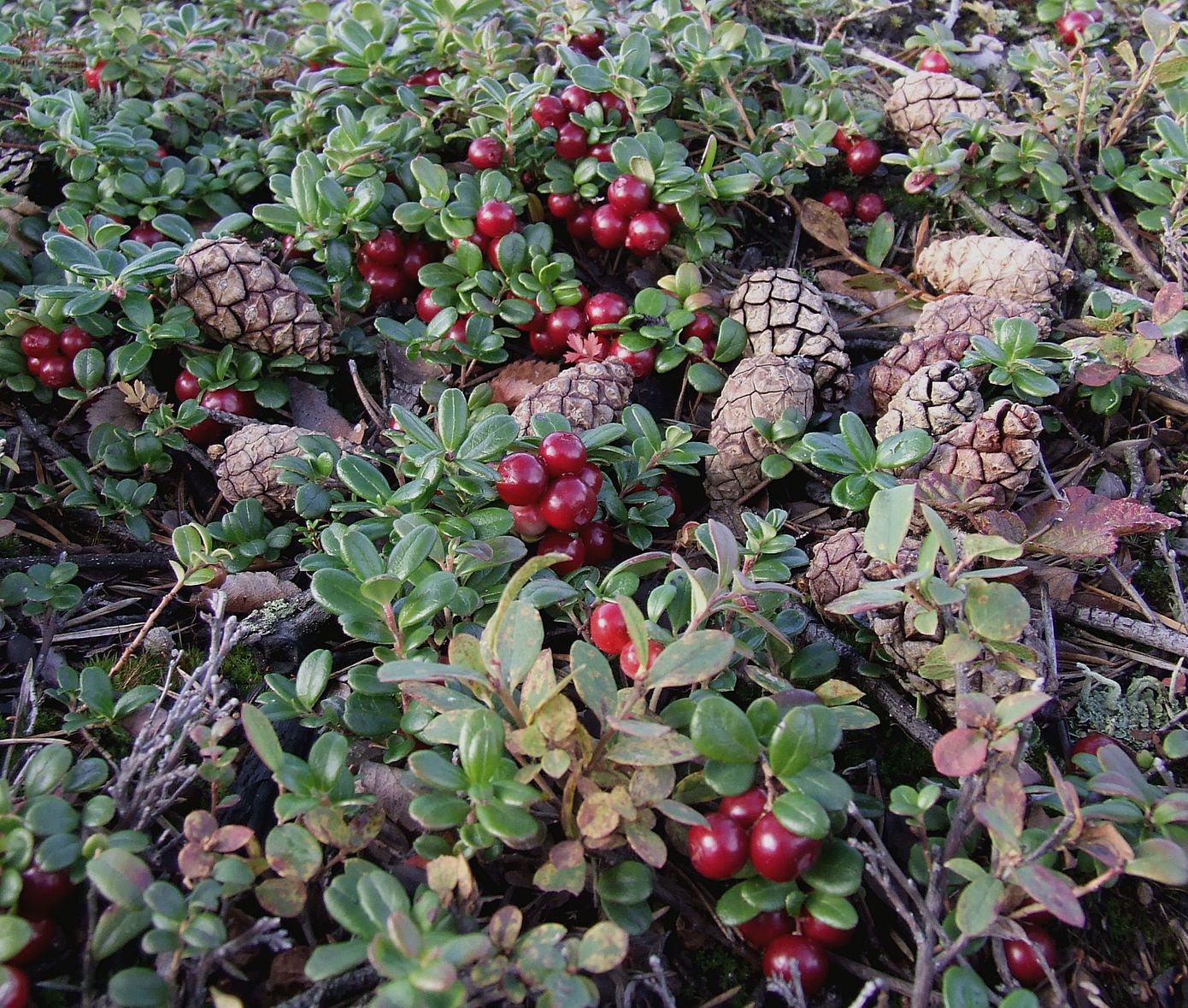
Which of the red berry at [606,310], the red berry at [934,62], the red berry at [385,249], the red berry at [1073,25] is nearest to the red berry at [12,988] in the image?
the red berry at [606,310]

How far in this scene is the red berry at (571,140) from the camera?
12.1 ft

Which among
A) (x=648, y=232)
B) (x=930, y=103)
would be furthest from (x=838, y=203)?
(x=648, y=232)

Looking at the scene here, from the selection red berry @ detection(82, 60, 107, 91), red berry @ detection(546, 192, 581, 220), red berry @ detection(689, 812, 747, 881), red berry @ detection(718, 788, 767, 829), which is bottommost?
red berry @ detection(689, 812, 747, 881)

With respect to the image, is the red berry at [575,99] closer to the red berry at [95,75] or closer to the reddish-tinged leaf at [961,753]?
the red berry at [95,75]

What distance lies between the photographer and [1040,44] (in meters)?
3.96

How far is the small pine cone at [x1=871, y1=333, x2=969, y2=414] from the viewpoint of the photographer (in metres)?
3.08

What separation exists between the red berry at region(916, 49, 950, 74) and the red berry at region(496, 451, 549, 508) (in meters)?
3.10

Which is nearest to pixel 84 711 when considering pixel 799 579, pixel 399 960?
pixel 399 960

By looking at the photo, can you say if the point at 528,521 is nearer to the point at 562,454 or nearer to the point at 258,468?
the point at 562,454

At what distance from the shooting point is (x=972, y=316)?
3.20 metres

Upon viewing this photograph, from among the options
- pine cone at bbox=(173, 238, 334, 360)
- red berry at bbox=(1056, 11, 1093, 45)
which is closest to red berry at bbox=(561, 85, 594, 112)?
pine cone at bbox=(173, 238, 334, 360)

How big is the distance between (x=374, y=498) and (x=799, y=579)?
1300 millimetres

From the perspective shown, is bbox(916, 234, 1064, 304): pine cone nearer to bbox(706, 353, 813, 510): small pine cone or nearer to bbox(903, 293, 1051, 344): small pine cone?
bbox(903, 293, 1051, 344): small pine cone

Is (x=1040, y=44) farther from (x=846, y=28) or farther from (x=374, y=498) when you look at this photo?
(x=374, y=498)
